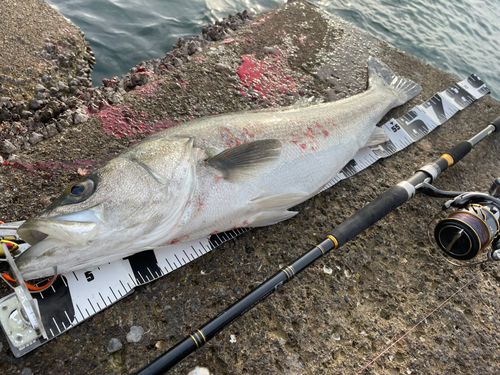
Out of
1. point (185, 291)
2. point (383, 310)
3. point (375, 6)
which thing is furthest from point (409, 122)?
point (375, 6)

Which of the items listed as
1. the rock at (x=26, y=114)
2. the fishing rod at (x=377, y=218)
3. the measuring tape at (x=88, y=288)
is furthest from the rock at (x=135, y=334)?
the rock at (x=26, y=114)

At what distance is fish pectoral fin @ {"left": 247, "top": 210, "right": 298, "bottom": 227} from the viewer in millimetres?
2350

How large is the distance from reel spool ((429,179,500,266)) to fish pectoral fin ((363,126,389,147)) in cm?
102

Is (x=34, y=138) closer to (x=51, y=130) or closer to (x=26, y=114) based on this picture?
(x=51, y=130)

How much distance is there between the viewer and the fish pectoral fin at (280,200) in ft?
7.53

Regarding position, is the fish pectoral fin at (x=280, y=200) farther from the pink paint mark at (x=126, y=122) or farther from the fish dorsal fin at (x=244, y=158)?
the pink paint mark at (x=126, y=122)

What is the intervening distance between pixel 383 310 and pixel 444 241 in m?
0.72

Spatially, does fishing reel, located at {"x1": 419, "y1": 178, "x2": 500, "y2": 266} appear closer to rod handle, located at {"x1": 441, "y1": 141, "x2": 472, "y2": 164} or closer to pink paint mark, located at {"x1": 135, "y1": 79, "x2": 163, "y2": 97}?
rod handle, located at {"x1": 441, "y1": 141, "x2": 472, "y2": 164}

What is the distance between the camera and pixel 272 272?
7.57 ft

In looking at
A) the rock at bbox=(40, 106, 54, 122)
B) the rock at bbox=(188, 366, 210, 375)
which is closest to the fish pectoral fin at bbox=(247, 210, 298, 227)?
the rock at bbox=(188, 366, 210, 375)

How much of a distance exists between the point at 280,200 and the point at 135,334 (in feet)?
4.47

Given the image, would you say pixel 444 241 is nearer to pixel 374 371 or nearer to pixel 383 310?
pixel 383 310

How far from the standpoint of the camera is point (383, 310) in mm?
2264

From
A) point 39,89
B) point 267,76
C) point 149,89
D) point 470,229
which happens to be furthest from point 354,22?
point 39,89
